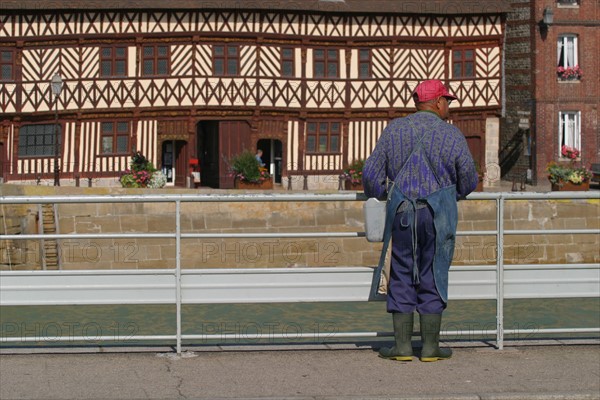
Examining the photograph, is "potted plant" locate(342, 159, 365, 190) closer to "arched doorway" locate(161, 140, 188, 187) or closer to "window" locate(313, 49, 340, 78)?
"window" locate(313, 49, 340, 78)

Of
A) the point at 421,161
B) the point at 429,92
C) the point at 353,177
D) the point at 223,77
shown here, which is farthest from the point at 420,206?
the point at 223,77

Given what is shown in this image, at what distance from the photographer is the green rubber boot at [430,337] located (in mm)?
8148

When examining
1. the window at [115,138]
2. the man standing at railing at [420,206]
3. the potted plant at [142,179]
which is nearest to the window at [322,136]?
the window at [115,138]

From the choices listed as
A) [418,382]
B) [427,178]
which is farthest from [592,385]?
[427,178]

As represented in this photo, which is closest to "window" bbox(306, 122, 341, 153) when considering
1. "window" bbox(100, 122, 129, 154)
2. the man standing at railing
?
"window" bbox(100, 122, 129, 154)

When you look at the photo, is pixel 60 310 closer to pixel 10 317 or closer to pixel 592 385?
pixel 10 317

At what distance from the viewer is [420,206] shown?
8.05 m

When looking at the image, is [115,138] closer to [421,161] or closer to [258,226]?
[258,226]

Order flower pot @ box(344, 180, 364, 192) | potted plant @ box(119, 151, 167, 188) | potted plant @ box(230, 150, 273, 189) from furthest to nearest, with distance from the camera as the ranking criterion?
1. flower pot @ box(344, 180, 364, 192)
2. potted plant @ box(230, 150, 273, 189)
3. potted plant @ box(119, 151, 167, 188)

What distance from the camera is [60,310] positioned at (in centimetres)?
2303

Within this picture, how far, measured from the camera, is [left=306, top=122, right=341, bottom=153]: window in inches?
1535

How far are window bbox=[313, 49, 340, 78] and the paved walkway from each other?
1200 inches

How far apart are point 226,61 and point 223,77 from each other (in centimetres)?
50

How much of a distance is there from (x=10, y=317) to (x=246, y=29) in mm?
17322
